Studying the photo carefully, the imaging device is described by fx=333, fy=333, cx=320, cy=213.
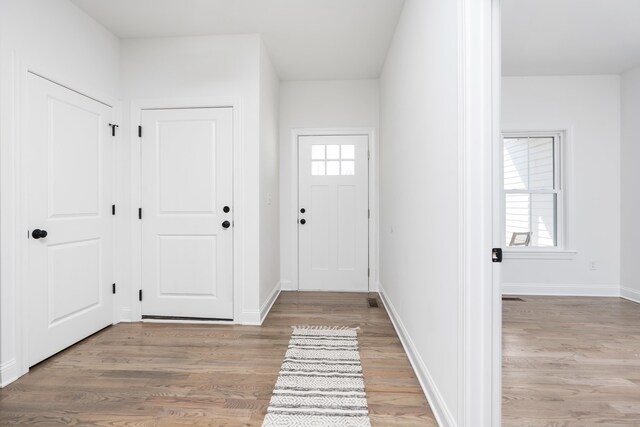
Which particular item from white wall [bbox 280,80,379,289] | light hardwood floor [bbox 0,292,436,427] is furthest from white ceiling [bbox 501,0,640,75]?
light hardwood floor [bbox 0,292,436,427]

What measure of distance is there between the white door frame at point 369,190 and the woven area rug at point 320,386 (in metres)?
1.51

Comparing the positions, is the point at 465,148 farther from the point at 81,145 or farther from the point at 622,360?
the point at 81,145

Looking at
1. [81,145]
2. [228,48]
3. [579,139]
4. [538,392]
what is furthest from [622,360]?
[81,145]

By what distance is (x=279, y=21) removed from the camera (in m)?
2.82

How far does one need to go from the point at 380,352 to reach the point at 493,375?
1.22m

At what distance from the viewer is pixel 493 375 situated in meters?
1.28

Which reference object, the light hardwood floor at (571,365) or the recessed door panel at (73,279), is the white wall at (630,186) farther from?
the recessed door panel at (73,279)

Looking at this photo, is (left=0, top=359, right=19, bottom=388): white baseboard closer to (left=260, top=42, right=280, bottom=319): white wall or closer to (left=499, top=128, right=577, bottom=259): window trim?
(left=260, top=42, right=280, bottom=319): white wall

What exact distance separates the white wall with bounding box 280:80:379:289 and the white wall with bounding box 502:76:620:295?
1732 millimetres

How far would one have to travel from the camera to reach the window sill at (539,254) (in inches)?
159

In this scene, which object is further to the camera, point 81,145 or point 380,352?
point 81,145

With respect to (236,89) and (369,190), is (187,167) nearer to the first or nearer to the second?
(236,89)

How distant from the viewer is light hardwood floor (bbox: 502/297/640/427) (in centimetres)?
173

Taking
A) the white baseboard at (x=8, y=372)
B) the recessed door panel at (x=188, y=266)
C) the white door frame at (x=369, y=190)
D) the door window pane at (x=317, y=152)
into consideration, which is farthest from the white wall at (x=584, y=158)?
the white baseboard at (x=8, y=372)
